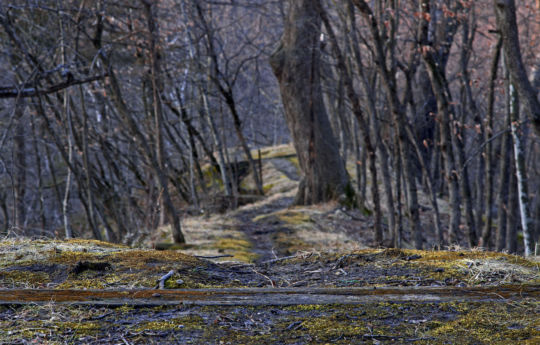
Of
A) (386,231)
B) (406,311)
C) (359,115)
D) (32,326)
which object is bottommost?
(386,231)

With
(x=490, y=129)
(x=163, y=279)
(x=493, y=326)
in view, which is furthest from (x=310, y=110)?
(x=493, y=326)

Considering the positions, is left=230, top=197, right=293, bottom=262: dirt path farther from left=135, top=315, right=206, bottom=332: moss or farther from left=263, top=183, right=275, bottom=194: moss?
left=263, top=183, right=275, bottom=194: moss

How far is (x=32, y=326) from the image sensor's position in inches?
99.8

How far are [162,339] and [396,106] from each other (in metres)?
6.47

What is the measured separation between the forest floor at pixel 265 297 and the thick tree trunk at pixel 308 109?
858 centimetres

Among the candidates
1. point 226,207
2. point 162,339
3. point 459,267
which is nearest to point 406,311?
point 459,267

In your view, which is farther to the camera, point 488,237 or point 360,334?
point 488,237

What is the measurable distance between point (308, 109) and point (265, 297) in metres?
9.92

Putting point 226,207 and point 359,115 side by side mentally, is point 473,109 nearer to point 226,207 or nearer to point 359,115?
point 359,115

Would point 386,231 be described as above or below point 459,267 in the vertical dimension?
below

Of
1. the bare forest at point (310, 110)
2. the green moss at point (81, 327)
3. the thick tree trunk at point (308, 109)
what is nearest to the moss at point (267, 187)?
the bare forest at point (310, 110)

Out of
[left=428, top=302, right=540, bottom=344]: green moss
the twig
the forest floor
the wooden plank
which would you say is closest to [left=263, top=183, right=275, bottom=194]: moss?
the forest floor

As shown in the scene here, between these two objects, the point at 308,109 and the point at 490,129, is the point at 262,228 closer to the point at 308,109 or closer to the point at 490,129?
the point at 308,109

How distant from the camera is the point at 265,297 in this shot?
9.78 feet
